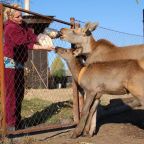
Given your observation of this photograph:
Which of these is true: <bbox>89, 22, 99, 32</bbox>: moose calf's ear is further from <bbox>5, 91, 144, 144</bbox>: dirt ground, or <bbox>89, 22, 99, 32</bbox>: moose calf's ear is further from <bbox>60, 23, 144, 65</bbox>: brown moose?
<bbox>5, 91, 144, 144</bbox>: dirt ground

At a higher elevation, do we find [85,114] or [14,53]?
[14,53]

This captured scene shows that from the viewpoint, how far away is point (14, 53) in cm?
876

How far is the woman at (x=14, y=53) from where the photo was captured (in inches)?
337

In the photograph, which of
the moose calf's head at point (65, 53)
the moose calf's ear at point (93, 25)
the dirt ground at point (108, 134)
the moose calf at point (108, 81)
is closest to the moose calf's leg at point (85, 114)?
the moose calf at point (108, 81)

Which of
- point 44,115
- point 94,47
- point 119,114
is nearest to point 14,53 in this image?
point 94,47

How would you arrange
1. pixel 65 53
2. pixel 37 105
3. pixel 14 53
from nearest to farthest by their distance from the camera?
pixel 14 53
pixel 65 53
pixel 37 105

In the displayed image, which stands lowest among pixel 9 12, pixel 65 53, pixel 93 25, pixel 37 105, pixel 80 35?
pixel 37 105

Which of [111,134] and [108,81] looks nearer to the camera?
[108,81]

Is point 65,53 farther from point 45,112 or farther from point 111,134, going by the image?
point 45,112

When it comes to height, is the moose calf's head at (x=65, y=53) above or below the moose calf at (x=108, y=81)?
above

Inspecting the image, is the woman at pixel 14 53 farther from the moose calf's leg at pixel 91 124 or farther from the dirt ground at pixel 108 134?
the moose calf's leg at pixel 91 124

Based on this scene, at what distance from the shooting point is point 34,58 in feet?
69.6

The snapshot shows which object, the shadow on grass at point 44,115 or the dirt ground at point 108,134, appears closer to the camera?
the dirt ground at point 108,134

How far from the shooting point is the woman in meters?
8.55
